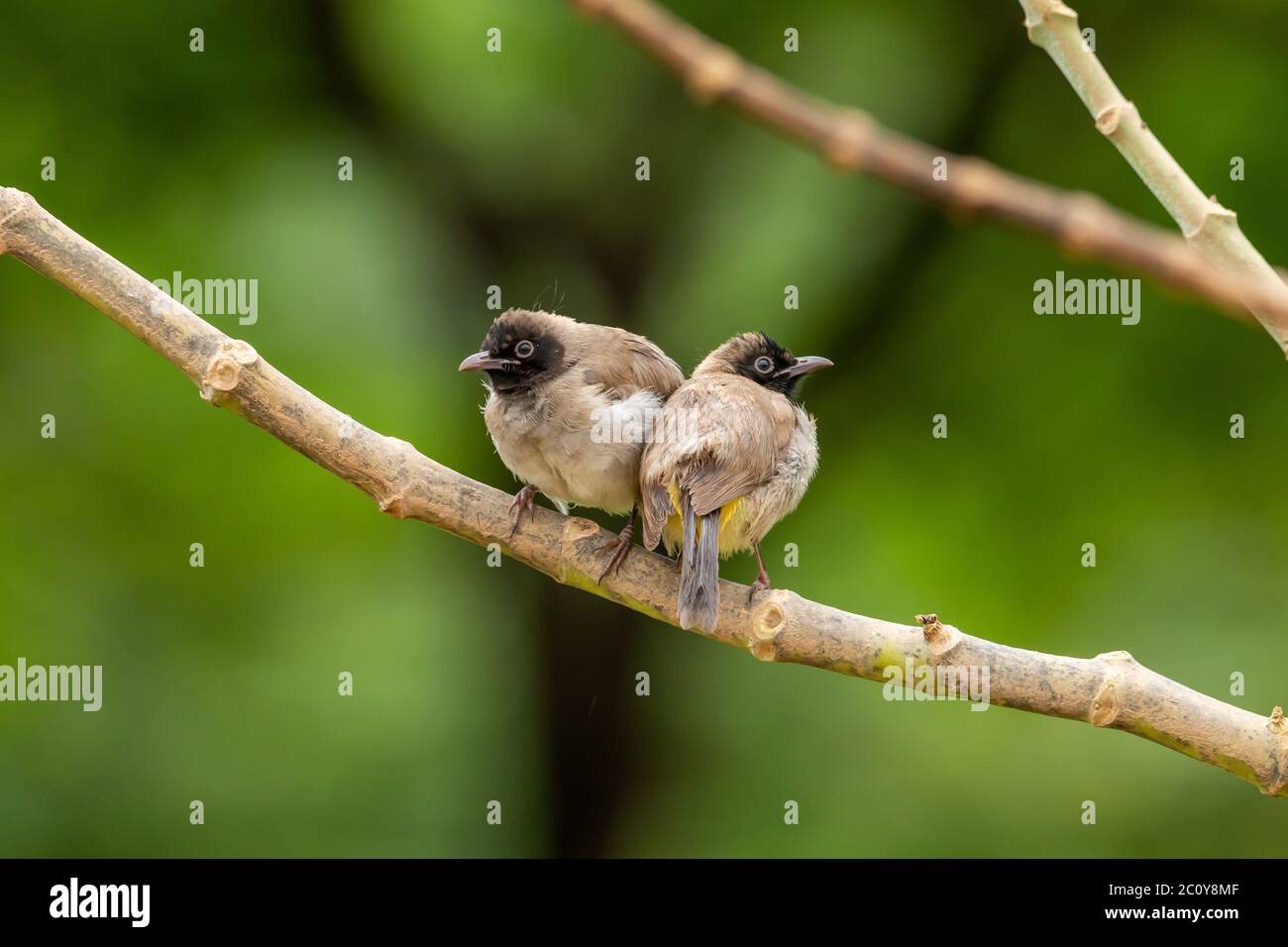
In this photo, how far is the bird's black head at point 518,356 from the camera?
4371mm

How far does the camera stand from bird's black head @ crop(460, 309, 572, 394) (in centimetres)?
437

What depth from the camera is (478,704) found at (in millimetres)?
6719

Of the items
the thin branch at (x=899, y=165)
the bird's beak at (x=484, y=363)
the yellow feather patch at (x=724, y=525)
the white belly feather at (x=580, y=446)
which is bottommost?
the thin branch at (x=899, y=165)

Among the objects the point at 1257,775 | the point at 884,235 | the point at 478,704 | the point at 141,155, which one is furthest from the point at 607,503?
the point at 141,155

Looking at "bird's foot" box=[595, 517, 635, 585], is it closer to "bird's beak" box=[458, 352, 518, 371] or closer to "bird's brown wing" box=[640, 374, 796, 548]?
"bird's brown wing" box=[640, 374, 796, 548]

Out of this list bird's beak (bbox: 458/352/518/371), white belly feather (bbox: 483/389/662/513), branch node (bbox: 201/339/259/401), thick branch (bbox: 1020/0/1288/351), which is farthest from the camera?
bird's beak (bbox: 458/352/518/371)

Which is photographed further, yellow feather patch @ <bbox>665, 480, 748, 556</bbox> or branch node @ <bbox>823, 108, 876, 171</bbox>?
yellow feather patch @ <bbox>665, 480, 748, 556</bbox>

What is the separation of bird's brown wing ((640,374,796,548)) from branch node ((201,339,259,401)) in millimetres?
1179

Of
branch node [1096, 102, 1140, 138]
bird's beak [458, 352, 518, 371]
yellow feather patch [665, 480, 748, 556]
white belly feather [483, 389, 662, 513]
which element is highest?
bird's beak [458, 352, 518, 371]

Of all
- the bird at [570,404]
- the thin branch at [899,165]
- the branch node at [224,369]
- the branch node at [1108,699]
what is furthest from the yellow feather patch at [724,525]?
the thin branch at [899,165]

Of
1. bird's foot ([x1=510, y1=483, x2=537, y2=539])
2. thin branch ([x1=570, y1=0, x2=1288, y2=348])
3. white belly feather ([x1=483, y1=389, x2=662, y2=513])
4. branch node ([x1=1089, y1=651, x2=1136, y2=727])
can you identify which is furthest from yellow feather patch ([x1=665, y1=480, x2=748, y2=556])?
thin branch ([x1=570, y1=0, x2=1288, y2=348])

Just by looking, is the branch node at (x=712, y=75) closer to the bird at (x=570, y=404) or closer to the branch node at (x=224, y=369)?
the branch node at (x=224, y=369)

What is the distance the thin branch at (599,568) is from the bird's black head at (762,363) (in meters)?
1.14

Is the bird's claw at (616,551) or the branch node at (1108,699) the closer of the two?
the branch node at (1108,699)
